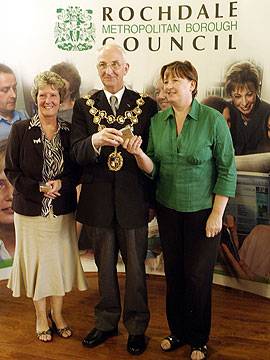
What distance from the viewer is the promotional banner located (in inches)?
112

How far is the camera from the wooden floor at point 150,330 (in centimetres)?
232

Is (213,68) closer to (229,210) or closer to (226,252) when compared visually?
(229,210)

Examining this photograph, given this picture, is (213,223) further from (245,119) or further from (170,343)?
(245,119)

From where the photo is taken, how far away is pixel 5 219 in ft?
10.5

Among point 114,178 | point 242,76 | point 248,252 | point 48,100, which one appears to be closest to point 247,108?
point 242,76

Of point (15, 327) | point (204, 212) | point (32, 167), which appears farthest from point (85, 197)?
point (15, 327)

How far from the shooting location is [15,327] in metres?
2.61

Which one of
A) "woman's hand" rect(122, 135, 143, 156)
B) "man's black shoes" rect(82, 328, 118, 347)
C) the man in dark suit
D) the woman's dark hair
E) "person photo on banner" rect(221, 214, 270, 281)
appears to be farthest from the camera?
"person photo on banner" rect(221, 214, 270, 281)

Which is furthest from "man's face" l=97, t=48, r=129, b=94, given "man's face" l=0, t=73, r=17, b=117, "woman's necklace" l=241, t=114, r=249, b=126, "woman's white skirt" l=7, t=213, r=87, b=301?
"man's face" l=0, t=73, r=17, b=117

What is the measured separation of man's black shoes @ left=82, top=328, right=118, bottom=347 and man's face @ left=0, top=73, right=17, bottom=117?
150cm

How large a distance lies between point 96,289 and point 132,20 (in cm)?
172

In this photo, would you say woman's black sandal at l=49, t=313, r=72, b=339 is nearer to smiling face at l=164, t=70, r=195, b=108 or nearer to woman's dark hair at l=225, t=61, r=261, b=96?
smiling face at l=164, t=70, r=195, b=108

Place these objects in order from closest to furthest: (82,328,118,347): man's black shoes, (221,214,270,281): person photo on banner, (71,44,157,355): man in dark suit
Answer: (71,44,157,355): man in dark suit, (82,328,118,347): man's black shoes, (221,214,270,281): person photo on banner

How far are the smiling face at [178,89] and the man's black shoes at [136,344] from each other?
3.74 feet
